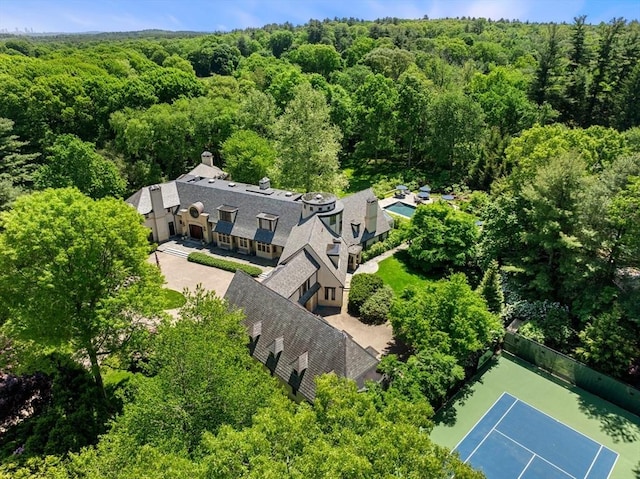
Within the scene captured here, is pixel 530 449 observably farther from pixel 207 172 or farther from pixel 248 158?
pixel 207 172

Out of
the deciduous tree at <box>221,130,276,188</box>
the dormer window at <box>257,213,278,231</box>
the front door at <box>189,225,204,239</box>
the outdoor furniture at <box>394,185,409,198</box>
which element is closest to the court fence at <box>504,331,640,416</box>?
the dormer window at <box>257,213,278,231</box>

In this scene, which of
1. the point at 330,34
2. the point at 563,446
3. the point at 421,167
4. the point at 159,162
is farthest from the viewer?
the point at 330,34

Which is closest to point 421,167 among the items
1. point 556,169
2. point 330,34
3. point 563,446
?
point 556,169

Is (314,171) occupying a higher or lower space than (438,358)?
higher

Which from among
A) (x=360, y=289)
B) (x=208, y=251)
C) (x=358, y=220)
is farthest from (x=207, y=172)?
(x=360, y=289)

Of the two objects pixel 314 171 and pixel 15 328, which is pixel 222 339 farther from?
pixel 314 171

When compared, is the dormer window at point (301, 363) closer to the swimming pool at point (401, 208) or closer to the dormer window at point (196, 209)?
the dormer window at point (196, 209)
